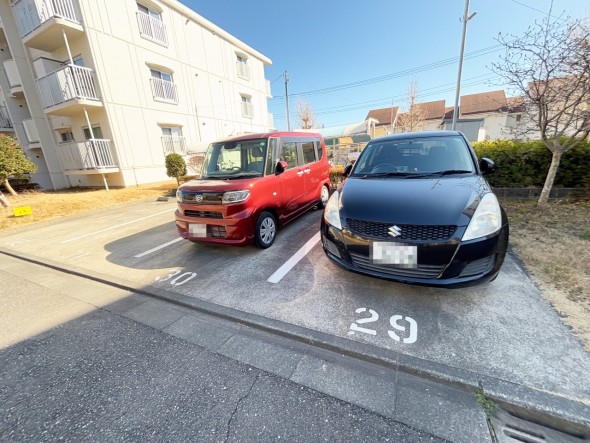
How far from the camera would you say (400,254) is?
7.07 ft

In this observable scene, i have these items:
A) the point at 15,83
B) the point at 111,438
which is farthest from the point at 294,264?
the point at 15,83

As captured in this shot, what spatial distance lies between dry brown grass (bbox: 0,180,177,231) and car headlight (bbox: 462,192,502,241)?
10.0 meters

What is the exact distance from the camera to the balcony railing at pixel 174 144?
12547 millimetres

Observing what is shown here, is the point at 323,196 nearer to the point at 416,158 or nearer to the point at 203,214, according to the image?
the point at 416,158

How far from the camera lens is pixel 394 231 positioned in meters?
2.18

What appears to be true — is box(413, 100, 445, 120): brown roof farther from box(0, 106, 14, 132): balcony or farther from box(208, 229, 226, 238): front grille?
box(0, 106, 14, 132): balcony

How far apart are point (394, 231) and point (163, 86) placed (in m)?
14.5

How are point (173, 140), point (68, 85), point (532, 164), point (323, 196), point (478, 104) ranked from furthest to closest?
point (478, 104) < point (173, 140) < point (68, 85) < point (323, 196) < point (532, 164)

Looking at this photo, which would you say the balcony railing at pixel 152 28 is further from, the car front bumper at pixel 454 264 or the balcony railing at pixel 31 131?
the car front bumper at pixel 454 264

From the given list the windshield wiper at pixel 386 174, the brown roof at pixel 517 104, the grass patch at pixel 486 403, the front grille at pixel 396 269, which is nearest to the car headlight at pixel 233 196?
the windshield wiper at pixel 386 174

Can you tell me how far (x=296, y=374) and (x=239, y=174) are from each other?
2.97 meters

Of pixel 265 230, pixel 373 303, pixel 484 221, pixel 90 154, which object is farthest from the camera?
pixel 90 154

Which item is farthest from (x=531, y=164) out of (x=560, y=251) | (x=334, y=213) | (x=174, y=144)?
(x=174, y=144)

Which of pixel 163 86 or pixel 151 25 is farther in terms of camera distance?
pixel 163 86
